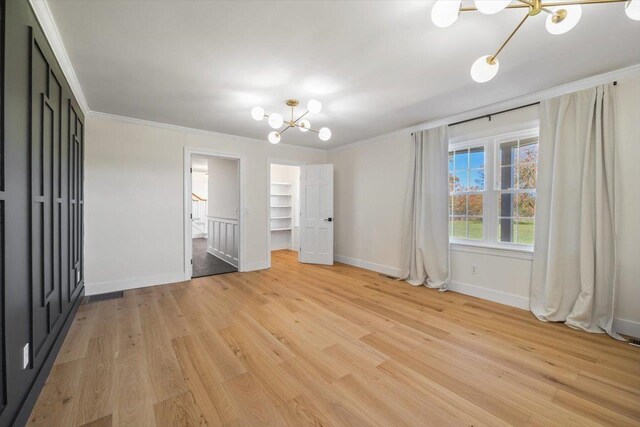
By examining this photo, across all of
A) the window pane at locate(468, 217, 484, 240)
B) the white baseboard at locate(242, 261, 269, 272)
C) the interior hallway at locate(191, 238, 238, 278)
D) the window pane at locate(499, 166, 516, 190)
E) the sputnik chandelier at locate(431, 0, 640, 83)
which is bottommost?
the interior hallway at locate(191, 238, 238, 278)

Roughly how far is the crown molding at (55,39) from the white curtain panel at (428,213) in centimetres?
400

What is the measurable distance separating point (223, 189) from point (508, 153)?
201 inches

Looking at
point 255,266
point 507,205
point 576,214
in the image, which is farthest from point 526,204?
point 255,266

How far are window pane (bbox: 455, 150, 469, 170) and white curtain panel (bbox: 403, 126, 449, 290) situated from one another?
0.24 meters

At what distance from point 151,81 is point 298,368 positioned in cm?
301

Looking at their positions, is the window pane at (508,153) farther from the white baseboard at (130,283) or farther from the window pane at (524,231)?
the white baseboard at (130,283)

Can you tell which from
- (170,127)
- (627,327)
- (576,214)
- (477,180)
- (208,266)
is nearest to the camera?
(627,327)

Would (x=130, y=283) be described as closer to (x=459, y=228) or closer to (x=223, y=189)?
(x=223, y=189)

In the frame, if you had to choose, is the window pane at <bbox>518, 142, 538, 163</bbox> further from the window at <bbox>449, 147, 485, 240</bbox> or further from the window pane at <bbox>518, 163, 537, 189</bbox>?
the window at <bbox>449, 147, 485, 240</bbox>

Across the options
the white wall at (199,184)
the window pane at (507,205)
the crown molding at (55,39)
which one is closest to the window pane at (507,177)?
the window pane at (507,205)

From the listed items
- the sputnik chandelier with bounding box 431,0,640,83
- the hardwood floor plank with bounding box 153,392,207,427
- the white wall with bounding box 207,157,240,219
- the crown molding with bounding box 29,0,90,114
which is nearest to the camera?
the sputnik chandelier with bounding box 431,0,640,83

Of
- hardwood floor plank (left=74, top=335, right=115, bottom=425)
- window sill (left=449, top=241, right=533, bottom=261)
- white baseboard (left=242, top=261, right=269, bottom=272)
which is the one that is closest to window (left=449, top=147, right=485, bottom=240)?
window sill (left=449, top=241, right=533, bottom=261)

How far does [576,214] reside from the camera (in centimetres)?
265

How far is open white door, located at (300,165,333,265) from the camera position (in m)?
5.34
